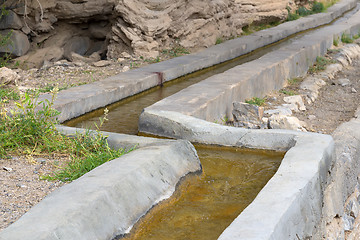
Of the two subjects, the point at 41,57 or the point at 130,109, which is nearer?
the point at 130,109

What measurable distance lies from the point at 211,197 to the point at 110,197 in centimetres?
75

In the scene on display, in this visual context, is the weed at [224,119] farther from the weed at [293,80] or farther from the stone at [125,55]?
the stone at [125,55]

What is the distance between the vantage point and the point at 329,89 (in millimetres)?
7332

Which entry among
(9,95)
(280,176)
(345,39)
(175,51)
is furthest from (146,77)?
(345,39)

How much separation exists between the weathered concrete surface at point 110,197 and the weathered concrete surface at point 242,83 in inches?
40.9

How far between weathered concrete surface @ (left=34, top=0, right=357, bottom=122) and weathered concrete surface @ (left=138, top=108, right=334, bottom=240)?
101 centimetres

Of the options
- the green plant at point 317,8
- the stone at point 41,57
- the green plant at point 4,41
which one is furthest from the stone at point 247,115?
the green plant at point 317,8

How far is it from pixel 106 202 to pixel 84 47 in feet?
23.7

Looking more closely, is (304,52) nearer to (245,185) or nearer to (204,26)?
(204,26)

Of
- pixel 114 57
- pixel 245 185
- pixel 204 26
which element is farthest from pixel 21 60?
pixel 245 185

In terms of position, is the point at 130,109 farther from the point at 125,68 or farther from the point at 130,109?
the point at 125,68

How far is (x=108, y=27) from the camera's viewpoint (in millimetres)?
9570

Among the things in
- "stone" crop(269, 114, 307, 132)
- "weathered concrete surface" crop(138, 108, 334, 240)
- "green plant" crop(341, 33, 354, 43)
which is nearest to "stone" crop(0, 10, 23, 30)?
"weathered concrete surface" crop(138, 108, 334, 240)

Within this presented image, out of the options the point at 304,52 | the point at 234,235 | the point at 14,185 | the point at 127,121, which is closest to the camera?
the point at 234,235
